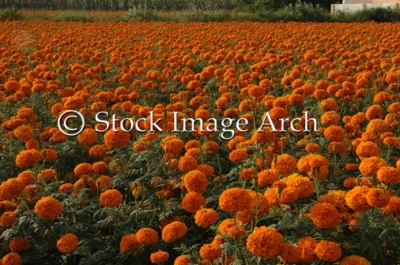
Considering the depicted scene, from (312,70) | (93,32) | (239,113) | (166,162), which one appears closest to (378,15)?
(93,32)

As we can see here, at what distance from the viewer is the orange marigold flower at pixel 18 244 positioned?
288cm

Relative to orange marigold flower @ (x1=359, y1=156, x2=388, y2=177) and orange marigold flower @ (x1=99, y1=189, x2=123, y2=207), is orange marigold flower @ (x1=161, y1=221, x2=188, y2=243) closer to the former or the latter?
orange marigold flower @ (x1=99, y1=189, x2=123, y2=207)

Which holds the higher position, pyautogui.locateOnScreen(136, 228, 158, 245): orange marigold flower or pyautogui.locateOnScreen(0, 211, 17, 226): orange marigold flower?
pyautogui.locateOnScreen(0, 211, 17, 226): orange marigold flower

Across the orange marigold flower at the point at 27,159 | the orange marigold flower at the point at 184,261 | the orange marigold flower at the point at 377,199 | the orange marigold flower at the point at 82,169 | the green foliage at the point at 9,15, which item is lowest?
the orange marigold flower at the point at 184,261

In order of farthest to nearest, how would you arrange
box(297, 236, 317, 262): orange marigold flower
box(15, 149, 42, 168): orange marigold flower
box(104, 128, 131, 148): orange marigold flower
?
box(104, 128, 131, 148): orange marigold flower
box(15, 149, 42, 168): orange marigold flower
box(297, 236, 317, 262): orange marigold flower

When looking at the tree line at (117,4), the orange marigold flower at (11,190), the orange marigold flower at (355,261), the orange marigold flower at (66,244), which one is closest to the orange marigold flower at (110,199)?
the orange marigold flower at (66,244)

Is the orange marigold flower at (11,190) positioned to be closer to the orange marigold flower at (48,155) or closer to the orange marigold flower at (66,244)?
the orange marigold flower at (66,244)

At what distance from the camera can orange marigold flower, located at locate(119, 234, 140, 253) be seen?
2863 millimetres

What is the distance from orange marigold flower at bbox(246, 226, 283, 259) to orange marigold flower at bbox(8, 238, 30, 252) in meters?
1.39

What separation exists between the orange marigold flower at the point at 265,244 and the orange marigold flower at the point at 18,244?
4.57 feet

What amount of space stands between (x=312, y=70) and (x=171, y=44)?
3718 mm

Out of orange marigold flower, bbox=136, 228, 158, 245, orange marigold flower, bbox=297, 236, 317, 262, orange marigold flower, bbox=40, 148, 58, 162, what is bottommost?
orange marigold flower, bbox=136, 228, 158, 245

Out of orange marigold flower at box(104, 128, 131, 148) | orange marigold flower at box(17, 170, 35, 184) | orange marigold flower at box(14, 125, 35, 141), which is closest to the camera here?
orange marigold flower at box(17, 170, 35, 184)

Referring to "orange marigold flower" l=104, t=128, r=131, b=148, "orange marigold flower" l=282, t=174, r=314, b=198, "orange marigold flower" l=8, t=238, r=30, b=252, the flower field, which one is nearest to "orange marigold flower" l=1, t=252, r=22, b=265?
the flower field
